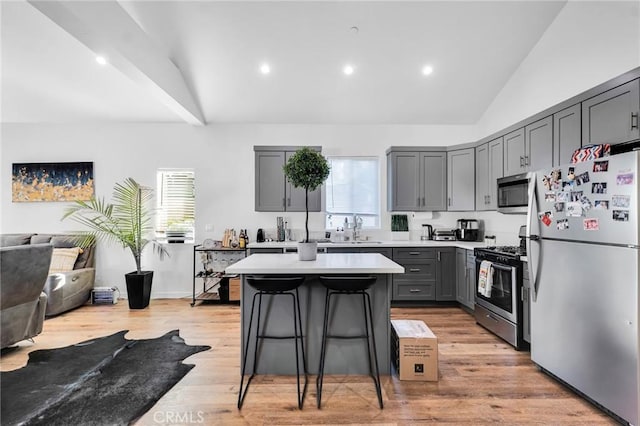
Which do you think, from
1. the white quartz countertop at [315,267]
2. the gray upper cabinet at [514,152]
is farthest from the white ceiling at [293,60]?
the white quartz countertop at [315,267]

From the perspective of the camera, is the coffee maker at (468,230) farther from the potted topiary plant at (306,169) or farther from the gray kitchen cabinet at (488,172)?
the potted topiary plant at (306,169)

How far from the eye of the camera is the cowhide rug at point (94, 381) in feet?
6.54

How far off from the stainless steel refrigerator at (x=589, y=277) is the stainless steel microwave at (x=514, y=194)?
2.79 feet

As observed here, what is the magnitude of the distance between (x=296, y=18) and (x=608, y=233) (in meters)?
3.45

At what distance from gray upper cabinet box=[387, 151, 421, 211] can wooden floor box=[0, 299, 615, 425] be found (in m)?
2.04

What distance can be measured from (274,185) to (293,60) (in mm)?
1747

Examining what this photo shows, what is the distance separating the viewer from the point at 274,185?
4516 mm

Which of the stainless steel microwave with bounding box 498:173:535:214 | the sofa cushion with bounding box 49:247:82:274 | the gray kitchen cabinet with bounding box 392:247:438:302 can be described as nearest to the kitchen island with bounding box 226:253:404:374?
the gray kitchen cabinet with bounding box 392:247:438:302

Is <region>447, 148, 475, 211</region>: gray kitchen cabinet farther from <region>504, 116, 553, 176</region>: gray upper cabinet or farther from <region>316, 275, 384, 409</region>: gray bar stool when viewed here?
<region>316, 275, 384, 409</region>: gray bar stool

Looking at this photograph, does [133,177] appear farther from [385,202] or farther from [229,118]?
[385,202]

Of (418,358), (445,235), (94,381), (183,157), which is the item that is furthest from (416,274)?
(183,157)

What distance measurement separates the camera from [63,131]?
4.85 metres

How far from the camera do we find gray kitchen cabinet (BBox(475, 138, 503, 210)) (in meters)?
3.87

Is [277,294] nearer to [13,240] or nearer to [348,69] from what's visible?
[348,69]
